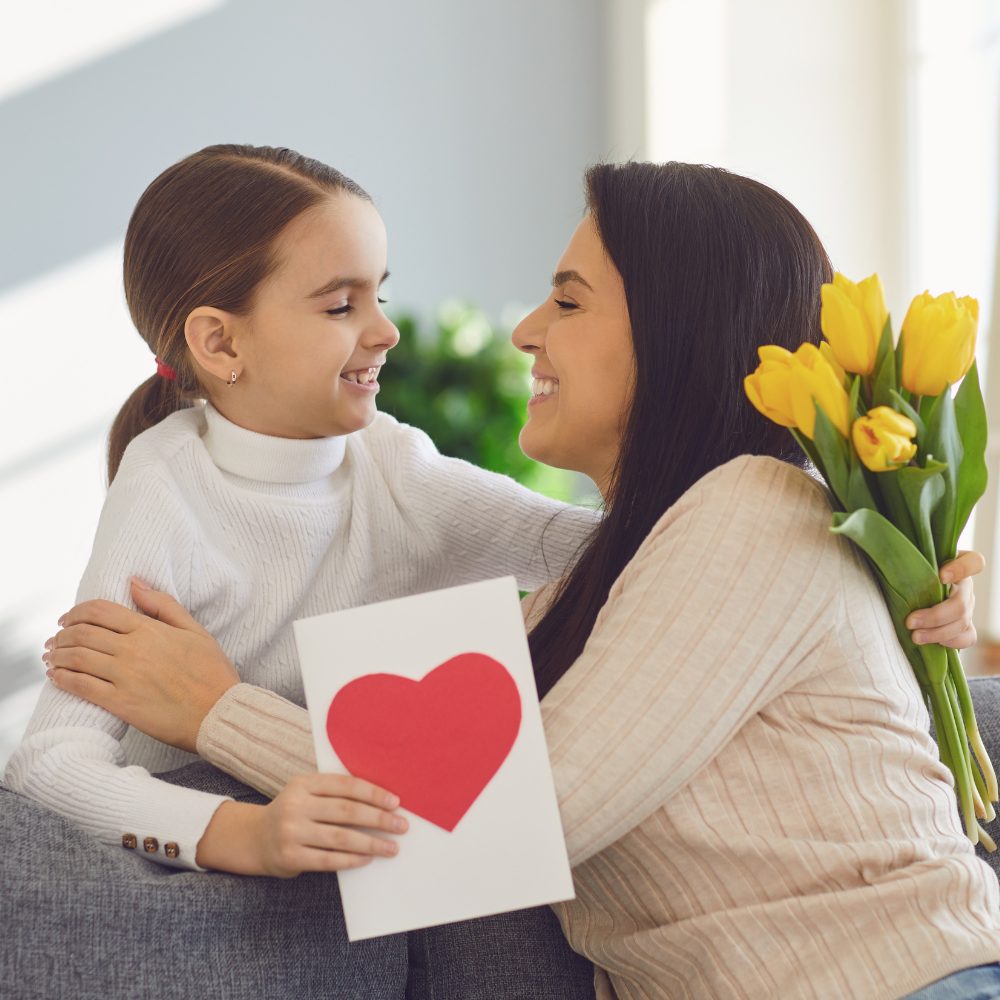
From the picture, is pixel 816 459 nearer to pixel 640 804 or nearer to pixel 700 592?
pixel 700 592

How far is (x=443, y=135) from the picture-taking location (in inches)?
154

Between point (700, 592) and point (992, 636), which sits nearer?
point (700, 592)

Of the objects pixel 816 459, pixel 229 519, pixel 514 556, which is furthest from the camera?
pixel 514 556

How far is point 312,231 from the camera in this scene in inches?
58.4

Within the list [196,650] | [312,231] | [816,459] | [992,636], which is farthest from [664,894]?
[992,636]

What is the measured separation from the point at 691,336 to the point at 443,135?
286cm

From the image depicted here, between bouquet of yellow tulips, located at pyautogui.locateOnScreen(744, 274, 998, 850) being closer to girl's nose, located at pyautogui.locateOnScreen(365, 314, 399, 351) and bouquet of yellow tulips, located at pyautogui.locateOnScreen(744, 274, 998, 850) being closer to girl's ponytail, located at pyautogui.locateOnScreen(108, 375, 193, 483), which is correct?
girl's nose, located at pyautogui.locateOnScreen(365, 314, 399, 351)

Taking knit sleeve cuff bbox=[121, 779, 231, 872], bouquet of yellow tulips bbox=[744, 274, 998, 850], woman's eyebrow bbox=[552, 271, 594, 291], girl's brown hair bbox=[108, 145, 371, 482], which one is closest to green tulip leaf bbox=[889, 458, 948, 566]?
bouquet of yellow tulips bbox=[744, 274, 998, 850]

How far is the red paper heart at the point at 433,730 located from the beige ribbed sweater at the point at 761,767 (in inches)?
2.7

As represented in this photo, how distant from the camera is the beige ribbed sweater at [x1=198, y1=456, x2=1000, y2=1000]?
3.25 feet

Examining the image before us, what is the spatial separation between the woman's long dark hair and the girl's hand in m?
0.24

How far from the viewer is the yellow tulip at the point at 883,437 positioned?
0.97 metres

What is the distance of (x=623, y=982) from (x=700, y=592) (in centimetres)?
44

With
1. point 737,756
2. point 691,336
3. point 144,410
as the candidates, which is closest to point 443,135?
point 144,410
